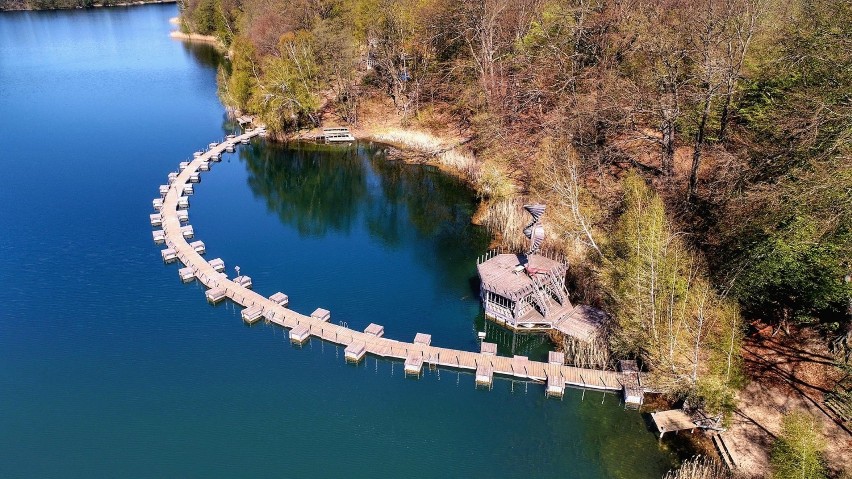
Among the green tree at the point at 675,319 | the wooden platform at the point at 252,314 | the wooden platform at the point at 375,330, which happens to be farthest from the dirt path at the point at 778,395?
the wooden platform at the point at 252,314

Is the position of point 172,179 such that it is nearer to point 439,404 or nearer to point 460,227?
point 460,227

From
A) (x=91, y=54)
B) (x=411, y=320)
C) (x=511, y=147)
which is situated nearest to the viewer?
(x=411, y=320)

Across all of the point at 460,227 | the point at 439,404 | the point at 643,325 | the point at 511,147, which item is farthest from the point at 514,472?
the point at 511,147

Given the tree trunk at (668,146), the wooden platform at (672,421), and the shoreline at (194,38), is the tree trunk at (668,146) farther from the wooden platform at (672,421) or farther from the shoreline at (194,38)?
the shoreline at (194,38)

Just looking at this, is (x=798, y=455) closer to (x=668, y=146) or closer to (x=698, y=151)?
(x=698, y=151)

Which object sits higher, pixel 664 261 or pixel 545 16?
pixel 545 16

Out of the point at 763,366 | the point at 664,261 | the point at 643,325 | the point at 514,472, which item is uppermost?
the point at 664,261

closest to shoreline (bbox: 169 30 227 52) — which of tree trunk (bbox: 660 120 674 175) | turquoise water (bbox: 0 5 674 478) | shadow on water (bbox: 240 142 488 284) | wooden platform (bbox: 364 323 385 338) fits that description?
turquoise water (bbox: 0 5 674 478)
